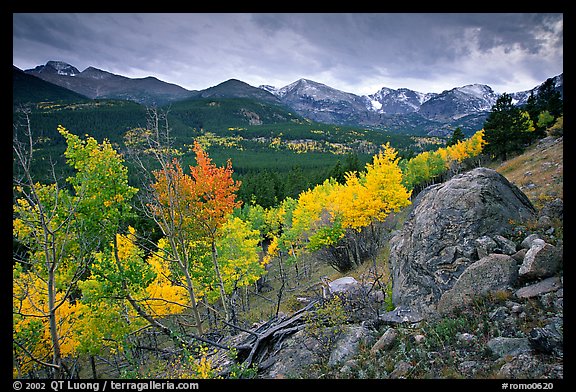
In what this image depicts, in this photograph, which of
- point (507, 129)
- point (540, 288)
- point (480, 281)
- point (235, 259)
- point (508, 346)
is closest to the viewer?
point (508, 346)

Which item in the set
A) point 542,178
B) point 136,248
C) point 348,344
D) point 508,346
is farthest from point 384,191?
point 136,248

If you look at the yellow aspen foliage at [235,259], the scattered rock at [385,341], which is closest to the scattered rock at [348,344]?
the scattered rock at [385,341]

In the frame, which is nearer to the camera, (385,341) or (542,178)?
(385,341)

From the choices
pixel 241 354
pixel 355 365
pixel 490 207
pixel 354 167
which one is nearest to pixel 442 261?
pixel 490 207

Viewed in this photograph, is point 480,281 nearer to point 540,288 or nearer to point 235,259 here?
point 540,288

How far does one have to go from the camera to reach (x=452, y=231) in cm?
770

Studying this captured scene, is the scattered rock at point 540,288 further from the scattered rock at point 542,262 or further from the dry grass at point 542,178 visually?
the dry grass at point 542,178

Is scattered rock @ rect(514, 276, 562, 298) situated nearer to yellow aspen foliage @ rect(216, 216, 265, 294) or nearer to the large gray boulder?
the large gray boulder

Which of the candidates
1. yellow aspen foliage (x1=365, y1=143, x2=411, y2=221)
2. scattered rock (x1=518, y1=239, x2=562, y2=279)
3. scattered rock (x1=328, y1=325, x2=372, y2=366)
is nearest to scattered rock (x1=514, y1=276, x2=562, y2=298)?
scattered rock (x1=518, y1=239, x2=562, y2=279)

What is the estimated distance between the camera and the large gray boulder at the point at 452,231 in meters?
7.28

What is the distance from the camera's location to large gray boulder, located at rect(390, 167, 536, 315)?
7277 mm

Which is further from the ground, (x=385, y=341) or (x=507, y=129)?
(x=507, y=129)
